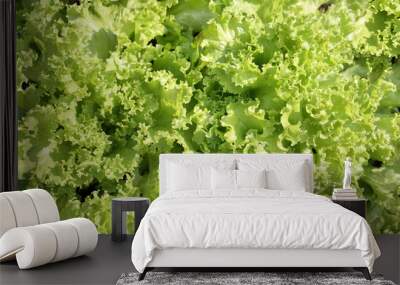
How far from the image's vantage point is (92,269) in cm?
542

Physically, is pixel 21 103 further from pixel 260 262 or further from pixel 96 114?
pixel 260 262

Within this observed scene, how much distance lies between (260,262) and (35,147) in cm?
335

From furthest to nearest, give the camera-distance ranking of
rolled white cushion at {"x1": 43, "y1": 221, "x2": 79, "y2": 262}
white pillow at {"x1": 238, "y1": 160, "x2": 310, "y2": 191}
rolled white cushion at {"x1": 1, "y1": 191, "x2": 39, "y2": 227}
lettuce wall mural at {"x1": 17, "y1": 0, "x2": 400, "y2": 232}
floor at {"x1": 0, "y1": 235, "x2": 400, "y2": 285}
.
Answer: lettuce wall mural at {"x1": 17, "y1": 0, "x2": 400, "y2": 232}, white pillow at {"x1": 238, "y1": 160, "x2": 310, "y2": 191}, rolled white cushion at {"x1": 1, "y1": 191, "x2": 39, "y2": 227}, rolled white cushion at {"x1": 43, "y1": 221, "x2": 79, "y2": 262}, floor at {"x1": 0, "y1": 235, "x2": 400, "y2": 285}

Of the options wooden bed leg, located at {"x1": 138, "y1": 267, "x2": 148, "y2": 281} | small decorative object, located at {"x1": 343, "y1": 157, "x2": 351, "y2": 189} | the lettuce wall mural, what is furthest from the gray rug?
the lettuce wall mural

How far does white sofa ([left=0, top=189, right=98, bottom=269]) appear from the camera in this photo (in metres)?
5.32

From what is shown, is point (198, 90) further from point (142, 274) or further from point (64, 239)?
point (142, 274)

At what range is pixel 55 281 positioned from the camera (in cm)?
497

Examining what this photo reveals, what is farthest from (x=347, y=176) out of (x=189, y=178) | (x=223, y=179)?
(x=189, y=178)

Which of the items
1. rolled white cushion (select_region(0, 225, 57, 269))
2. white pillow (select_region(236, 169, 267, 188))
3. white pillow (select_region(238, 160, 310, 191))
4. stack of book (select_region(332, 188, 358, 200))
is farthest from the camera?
stack of book (select_region(332, 188, 358, 200))

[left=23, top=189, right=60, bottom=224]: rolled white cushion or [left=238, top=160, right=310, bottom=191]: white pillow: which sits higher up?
[left=238, top=160, right=310, bottom=191]: white pillow

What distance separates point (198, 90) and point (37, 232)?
258cm

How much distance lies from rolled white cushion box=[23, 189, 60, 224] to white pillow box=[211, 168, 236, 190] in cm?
154

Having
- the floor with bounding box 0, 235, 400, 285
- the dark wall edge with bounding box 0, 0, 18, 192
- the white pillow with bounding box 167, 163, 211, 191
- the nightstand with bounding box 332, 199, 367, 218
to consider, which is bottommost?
the floor with bounding box 0, 235, 400, 285

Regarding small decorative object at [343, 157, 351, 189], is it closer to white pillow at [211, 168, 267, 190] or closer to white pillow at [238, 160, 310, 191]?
white pillow at [238, 160, 310, 191]
